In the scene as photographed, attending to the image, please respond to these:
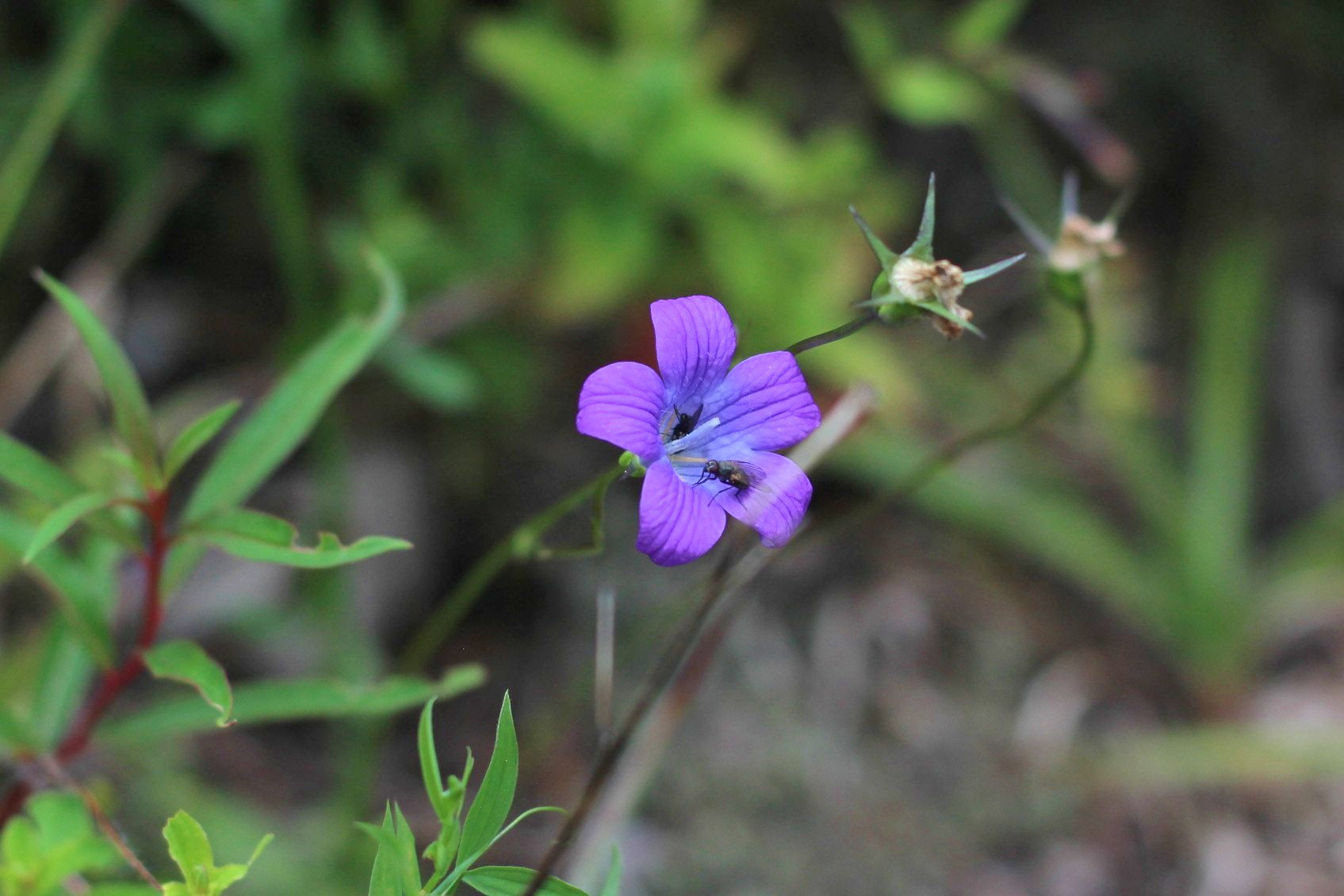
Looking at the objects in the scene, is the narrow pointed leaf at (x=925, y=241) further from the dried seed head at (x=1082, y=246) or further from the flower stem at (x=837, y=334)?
the dried seed head at (x=1082, y=246)

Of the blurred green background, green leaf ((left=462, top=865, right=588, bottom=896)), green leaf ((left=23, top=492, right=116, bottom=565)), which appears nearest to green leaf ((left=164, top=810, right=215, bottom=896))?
green leaf ((left=462, top=865, right=588, bottom=896))

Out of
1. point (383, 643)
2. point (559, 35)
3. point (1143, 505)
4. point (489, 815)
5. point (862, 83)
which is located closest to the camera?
point (489, 815)

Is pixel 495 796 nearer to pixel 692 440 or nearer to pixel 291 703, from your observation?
pixel 692 440

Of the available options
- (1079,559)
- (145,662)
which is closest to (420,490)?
(145,662)

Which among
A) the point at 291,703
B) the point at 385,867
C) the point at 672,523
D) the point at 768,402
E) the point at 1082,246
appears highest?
the point at 1082,246

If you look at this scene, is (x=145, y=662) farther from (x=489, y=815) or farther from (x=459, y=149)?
(x=459, y=149)

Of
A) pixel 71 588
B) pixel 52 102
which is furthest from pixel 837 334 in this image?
pixel 52 102

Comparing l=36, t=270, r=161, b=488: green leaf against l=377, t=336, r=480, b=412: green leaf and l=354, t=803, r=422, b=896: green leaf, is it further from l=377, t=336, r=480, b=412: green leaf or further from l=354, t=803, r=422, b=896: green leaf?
l=377, t=336, r=480, b=412: green leaf

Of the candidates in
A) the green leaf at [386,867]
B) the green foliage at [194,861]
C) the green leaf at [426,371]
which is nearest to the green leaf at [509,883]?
the green leaf at [386,867]
